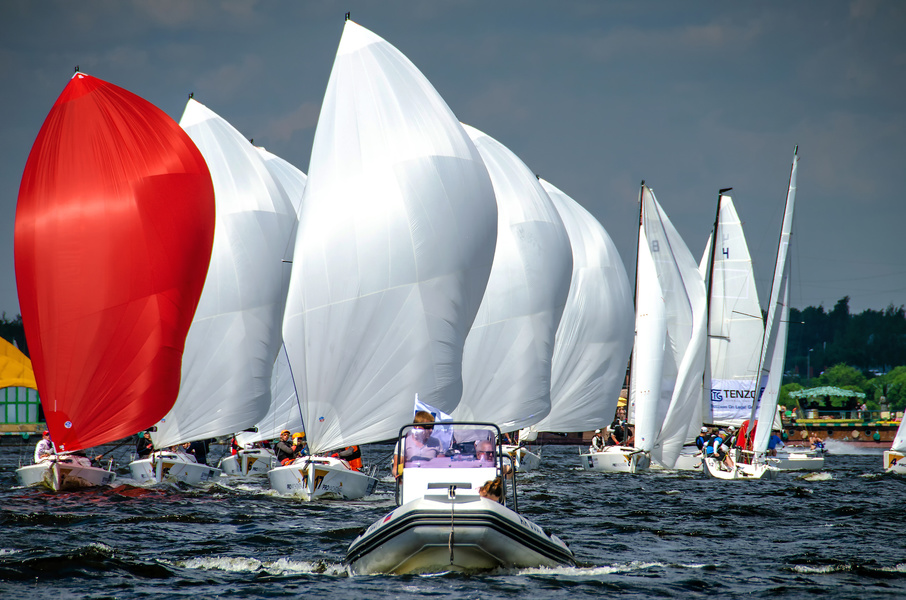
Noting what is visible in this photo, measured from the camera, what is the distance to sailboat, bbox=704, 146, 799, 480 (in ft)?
127

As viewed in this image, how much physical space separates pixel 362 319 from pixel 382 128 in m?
5.12

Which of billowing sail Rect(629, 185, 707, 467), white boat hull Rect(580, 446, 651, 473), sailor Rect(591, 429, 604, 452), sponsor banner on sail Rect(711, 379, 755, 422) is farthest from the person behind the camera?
sponsor banner on sail Rect(711, 379, 755, 422)

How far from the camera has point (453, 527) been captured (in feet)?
44.9

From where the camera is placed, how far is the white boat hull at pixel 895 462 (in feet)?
133

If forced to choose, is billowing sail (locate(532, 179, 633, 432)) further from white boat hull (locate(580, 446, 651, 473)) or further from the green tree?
the green tree

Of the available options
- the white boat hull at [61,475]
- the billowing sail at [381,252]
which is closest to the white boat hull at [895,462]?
the billowing sail at [381,252]

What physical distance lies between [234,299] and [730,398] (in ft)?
85.8

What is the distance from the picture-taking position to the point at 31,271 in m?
26.6

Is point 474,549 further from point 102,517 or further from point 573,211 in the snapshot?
point 573,211

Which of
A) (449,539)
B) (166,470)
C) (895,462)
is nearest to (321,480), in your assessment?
(166,470)

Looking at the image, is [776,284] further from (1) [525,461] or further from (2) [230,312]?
(2) [230,312]

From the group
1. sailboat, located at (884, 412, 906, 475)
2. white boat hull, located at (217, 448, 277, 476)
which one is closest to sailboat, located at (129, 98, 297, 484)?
white boat hull, located at (217, 448, 277, 476)

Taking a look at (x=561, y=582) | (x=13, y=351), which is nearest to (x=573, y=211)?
(x=561, y=582)

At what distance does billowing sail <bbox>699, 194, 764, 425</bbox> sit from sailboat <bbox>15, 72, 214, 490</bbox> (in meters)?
29.8
